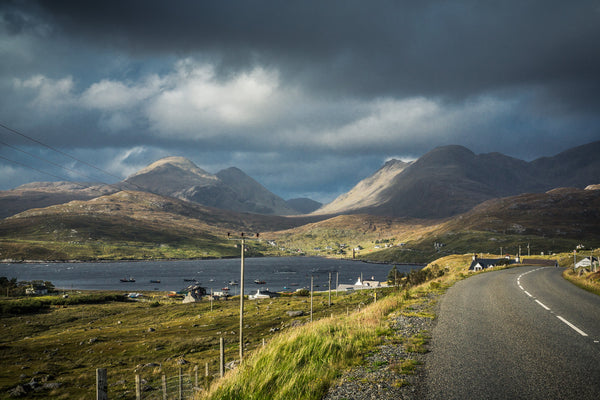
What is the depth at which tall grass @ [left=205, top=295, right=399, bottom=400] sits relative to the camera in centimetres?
957

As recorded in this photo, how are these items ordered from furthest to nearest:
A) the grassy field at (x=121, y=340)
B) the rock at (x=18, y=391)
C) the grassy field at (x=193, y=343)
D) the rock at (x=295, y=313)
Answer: the rock at (x=295, y=313) → the grassy field at (x=121, y=340) → the rock at (x=18, y=391) → the grassy field at (x=193, y=343)

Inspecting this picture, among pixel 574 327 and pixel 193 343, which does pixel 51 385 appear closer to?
pixel 193 343

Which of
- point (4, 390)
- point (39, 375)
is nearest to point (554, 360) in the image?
point (4, 390)

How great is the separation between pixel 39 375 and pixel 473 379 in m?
53.6

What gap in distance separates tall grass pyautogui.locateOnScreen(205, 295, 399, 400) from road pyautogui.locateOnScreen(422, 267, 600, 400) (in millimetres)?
2526

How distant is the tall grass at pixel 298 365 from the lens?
377 inches

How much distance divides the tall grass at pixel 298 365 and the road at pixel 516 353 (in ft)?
8.29

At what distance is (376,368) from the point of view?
10.0m

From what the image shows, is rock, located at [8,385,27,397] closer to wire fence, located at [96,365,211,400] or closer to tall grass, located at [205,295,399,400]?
wire fence, located at [96,365,211,400]

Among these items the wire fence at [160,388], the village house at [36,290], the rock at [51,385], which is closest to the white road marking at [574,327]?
the wire fence at [160,388]

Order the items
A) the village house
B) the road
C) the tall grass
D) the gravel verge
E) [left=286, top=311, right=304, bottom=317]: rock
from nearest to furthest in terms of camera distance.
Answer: the road
the gravel verge
the tall grass
[left=286, top=311, right=304, bottom=317]: rock
the village house

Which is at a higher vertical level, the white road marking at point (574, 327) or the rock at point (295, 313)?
the white road marking at point (574, 327)

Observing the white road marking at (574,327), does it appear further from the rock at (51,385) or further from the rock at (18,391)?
the rock at (18,391)

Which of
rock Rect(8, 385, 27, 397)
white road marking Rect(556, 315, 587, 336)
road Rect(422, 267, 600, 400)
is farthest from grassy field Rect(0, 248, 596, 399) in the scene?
white road marking Rect(556, 315, 587, 336)
